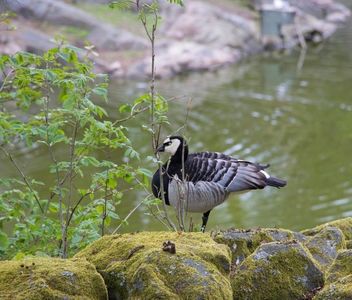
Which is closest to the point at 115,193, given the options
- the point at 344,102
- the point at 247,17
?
the point at 344,102

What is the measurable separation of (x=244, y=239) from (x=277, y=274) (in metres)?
0.58

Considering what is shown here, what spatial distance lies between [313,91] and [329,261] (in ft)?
62.3

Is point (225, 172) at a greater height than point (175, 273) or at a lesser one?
lesser

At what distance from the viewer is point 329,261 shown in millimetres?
4223

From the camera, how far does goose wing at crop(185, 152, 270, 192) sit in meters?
7.11

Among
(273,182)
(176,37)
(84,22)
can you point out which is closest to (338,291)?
(273,182)

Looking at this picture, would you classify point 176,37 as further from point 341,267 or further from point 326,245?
point 341,267

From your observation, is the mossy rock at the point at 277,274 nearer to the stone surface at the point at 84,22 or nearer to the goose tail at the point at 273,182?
the goose tail at the point at 273,182

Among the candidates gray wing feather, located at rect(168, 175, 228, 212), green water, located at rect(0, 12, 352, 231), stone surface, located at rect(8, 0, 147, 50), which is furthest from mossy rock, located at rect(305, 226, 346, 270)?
stone surface, located at rect(8, 0, 147, 50)

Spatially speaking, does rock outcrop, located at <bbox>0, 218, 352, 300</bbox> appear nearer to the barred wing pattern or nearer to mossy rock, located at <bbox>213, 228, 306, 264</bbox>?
mossy rock, located at <bbox>213, 228, 306, 264</bbox>

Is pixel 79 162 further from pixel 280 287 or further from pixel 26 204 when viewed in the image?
pixel 280 287

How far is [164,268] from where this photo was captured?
135 inches

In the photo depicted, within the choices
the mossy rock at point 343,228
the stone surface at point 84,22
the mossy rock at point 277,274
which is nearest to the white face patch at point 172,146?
the mossy rock at point 343,228

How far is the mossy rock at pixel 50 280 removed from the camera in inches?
127
